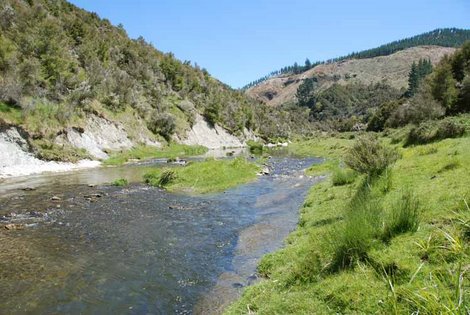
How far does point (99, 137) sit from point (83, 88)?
7980 mm

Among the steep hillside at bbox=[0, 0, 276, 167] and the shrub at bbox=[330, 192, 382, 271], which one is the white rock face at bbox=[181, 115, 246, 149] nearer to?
the steep hillside at bbox=[0, 0, 276, 167]

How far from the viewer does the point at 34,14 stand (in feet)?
199

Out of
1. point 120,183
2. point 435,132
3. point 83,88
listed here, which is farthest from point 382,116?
point 120,183

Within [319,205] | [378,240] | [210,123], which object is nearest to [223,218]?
[319,205]

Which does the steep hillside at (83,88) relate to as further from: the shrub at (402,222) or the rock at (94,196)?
the shrub at (402,222)

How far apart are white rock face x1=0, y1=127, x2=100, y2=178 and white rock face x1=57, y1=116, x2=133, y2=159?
610 cm

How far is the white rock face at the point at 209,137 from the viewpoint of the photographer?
82.3 metres

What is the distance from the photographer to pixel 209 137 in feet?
293

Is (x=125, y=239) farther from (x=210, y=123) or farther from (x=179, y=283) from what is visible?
(x=210, y=123)

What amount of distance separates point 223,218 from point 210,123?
7538 centimetres

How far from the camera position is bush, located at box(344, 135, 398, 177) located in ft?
60.2

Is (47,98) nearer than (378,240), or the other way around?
(378,240)

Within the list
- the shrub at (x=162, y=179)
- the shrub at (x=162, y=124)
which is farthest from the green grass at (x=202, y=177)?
the shrub at (x=162, y=124)

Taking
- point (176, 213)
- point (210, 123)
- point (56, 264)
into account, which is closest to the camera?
point (56, 264)
